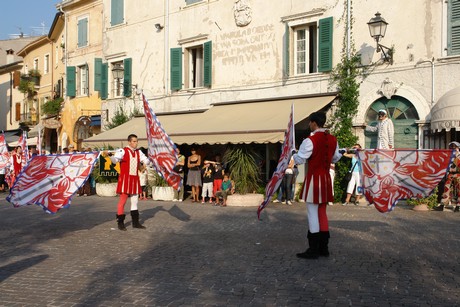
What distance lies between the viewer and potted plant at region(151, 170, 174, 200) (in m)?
17.9

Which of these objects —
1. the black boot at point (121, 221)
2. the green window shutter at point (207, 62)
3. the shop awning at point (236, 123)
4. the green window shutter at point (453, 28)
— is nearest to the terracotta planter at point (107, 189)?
the shop awning at point (236, 123)

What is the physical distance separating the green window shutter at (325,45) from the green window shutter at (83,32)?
14.8 metres

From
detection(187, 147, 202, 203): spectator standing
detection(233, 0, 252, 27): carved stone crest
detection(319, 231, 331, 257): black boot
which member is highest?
detection(233, 0, 252, 27): carved stone crest

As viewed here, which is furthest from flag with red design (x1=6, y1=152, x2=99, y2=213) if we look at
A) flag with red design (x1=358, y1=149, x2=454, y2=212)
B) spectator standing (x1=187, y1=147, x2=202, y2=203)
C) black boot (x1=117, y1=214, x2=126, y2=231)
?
spectator standing (x1=187, y1=147, x2=202, y2=203)

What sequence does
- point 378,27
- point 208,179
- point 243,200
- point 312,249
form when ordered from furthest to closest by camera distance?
point 208,179 < point 243,200 < point 378,27 < point 312,249

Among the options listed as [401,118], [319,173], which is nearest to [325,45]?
[401,118]

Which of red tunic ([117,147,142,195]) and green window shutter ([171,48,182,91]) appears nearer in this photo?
red tunic ([117,147,142,195])

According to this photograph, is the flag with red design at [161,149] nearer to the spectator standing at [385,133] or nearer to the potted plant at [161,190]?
the spectator standing at [385,133]

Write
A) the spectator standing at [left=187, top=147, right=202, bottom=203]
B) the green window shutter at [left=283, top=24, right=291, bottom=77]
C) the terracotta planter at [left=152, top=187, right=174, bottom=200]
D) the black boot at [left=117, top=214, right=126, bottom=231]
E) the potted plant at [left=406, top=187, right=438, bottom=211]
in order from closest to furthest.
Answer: the black boot at [left=117, top=214, right=126, bottom=231]
the potted plant at [left=406, top=187, right=438, bottom=211]
the spectator standing at [left=187, top=147, right=202, bottom=203]
the terracotta planter at [left=152, top=187, right=174, bottom=200]
the green window shutter at [left=283, top=24, right=291, bottom=77]

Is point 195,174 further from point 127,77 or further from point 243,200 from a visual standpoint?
point 127,77

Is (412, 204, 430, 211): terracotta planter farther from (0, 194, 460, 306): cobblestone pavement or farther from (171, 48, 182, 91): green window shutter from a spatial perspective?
(171, 48, 182, 91): green window shutter

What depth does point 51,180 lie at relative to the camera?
991 cm

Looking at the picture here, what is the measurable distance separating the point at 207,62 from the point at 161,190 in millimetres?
5711

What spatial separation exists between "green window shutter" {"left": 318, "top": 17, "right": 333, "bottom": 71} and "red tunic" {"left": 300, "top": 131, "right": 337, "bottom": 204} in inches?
391
